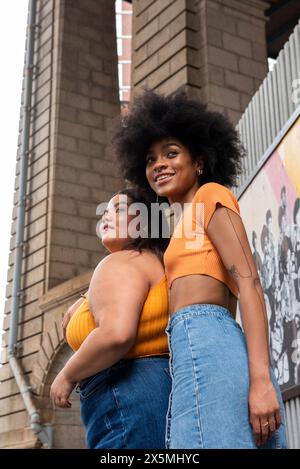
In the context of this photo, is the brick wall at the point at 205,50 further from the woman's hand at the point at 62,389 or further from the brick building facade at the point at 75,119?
the woman's hand at the point at 62,389

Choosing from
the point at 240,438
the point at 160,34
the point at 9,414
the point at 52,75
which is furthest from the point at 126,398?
the point at 52,75

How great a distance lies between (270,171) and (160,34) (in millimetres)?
5231

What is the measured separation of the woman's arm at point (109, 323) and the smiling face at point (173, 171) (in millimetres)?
346

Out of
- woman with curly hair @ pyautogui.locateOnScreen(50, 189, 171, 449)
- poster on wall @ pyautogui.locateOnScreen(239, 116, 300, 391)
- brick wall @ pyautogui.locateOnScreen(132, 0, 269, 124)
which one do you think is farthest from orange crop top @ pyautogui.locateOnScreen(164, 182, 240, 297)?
brick wall @ pyautogui.locateOnScreen(132, 0, 269, 124)

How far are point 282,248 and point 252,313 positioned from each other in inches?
154

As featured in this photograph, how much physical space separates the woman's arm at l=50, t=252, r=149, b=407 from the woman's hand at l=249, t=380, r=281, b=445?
40 cm

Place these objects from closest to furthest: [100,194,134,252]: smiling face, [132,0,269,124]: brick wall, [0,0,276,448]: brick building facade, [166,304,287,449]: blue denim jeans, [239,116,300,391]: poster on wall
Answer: [166,304,287,449]: blue denim jeans → [100,194,134,252]: smiling face → [239,116,300,391]: poster on wall → [132,0,269,124]: brick wall → [0,0,276,448]: brick building facade

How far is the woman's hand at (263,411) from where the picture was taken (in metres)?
1.65

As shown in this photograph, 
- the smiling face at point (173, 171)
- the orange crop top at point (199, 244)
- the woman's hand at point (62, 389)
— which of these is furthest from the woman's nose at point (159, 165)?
the woman's hand at point (62, 389)

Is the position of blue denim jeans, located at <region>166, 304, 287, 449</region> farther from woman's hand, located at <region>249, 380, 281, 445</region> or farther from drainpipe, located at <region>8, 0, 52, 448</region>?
drainpipe, located at <region>8, 0, 52, 448</region>

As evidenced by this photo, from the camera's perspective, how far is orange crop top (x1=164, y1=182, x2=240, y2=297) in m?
1.94

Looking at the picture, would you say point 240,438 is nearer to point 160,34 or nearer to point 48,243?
point 160,34

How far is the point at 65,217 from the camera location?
14438 millimetres

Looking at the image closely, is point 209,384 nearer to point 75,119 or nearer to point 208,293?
point 208,293
